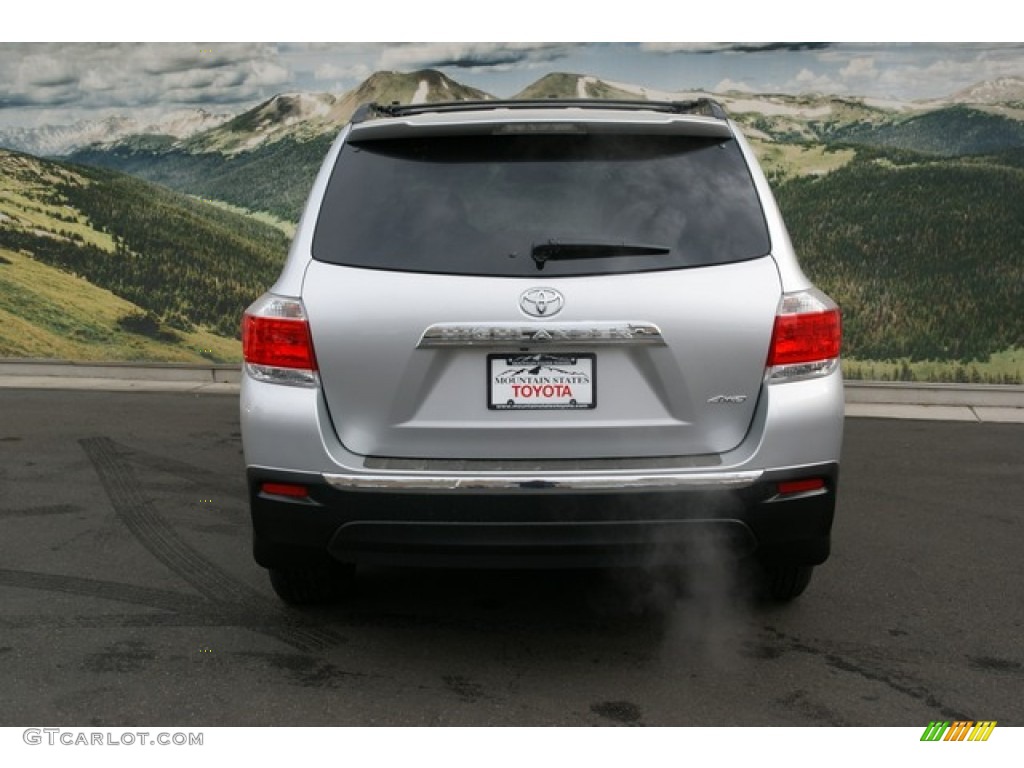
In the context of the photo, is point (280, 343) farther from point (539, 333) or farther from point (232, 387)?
point (232, 387)

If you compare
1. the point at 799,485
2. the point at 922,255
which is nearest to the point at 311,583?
the point at 799,485

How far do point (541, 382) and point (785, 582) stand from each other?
1532 mm

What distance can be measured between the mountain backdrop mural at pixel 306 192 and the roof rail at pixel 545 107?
7.46 m

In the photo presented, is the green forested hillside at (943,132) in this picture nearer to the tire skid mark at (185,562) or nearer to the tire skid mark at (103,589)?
the tire skid mark at (185,562)

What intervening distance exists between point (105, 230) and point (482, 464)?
10715 millimetres

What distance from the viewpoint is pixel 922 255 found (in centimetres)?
1168

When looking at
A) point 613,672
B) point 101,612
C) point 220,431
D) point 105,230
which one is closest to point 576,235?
point 613,672

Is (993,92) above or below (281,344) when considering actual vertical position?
below

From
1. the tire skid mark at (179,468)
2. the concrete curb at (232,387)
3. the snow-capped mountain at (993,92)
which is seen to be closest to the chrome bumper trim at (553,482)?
the tire skid mark at (179,468)

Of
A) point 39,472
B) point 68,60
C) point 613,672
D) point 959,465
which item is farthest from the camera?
point 68,60

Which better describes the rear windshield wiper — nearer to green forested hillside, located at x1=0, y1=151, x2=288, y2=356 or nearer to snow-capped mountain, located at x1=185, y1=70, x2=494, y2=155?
snow-capped mountain, located at x1=185, y1=70, x2=494, y2=155

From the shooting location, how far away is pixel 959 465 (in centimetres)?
807

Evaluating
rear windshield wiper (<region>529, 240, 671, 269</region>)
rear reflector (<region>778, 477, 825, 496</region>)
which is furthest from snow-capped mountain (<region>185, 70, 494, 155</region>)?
rear reflector (<region>778, 477, 825, 496</region>)

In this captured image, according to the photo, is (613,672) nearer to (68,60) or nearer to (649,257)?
(649,257)
